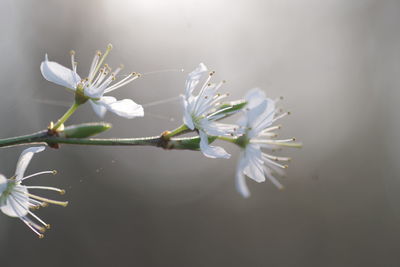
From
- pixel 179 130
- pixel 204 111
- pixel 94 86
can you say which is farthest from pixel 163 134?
pixel 94 86

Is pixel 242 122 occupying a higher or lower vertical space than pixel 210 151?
higher

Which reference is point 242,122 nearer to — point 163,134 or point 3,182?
point 163,134

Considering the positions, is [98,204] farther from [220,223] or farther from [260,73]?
[260,73]

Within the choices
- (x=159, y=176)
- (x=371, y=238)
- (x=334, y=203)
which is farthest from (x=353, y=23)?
(x=159, y=176)

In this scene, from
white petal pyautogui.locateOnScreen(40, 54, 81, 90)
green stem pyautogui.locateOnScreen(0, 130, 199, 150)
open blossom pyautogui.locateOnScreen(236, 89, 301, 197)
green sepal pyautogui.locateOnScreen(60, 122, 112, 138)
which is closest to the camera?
green stem pyautogui.locateOnScreen(0, 130, 199, 150)

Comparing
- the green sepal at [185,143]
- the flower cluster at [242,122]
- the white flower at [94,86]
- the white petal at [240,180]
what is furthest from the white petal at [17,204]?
the white petal at [240,180]

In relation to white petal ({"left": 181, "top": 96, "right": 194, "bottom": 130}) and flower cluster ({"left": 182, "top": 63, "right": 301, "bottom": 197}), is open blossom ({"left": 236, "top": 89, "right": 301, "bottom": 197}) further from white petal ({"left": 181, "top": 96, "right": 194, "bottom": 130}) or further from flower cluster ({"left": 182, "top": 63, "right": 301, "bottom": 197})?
white petal ({"left": 181, "top": 96, "right": 194, "bottom": 130})

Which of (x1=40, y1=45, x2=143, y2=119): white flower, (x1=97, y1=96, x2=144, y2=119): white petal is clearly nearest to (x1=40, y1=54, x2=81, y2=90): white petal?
(x1=40, y1=45, x2=143, y2=119): white flower
